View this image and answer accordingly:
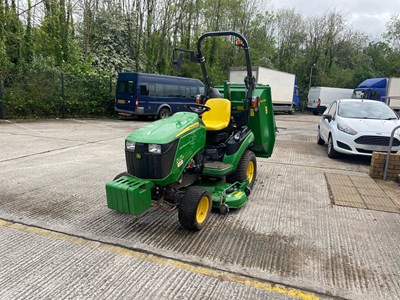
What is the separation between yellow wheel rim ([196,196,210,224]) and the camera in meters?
3.29

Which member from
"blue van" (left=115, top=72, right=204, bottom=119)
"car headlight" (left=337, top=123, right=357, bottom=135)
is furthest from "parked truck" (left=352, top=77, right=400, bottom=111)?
"car headlight" (left=337, top=123, right=357, bottom=135)

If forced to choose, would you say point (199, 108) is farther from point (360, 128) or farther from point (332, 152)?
point (332, 152)

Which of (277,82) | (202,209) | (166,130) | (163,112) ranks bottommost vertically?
(202,209)

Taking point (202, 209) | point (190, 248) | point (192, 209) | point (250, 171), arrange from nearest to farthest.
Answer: point (190, 248) → point (192, 209) → point (202, 209) → point (250, 171)

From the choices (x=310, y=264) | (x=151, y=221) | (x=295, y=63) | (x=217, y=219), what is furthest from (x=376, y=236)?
(x=295, y=63)

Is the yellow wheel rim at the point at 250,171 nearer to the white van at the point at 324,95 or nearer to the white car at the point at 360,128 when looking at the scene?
the white car at the point at 360,128

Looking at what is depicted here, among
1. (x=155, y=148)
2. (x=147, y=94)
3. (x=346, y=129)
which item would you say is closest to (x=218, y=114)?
(x=155, y=148)

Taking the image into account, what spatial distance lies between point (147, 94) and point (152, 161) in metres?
11.3

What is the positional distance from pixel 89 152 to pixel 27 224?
381 cm

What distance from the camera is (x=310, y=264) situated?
2814 mm

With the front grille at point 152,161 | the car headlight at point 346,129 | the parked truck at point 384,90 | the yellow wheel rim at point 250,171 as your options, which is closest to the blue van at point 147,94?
the car headlight at point 346,129

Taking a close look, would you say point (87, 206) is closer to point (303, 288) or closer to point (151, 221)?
point (151, 221)

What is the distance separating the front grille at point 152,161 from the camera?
3.08 metres

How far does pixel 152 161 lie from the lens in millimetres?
3098
